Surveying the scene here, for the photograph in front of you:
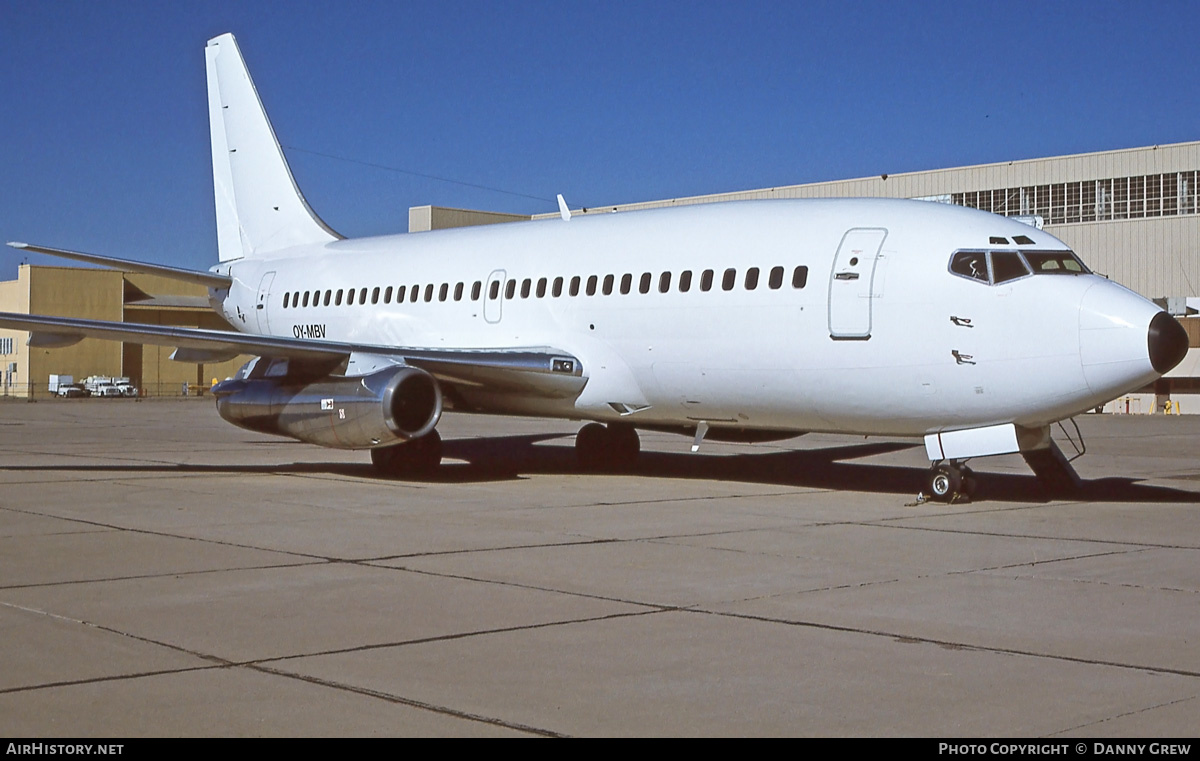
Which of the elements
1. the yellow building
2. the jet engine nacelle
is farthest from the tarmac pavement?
the yellow building

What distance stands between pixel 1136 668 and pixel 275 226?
20932 mm

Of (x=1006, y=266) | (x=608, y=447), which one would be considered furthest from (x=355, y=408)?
(x=1006, y=266)

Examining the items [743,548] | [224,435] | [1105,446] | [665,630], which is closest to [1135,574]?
[743,548]

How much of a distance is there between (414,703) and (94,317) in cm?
6937

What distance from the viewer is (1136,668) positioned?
21.2ft

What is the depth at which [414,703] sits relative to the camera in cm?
577

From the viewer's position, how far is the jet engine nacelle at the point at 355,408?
16391mm

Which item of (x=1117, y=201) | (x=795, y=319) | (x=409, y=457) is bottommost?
(x=409, y=457)

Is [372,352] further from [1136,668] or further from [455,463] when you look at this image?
[1136,668]

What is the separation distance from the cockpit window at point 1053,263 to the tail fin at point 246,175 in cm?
1422

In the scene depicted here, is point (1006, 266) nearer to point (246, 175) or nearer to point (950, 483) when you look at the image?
point (950, 483)

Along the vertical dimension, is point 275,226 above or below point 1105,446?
above

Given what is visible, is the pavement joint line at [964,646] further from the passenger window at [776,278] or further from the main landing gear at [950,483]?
the passenger window at [776,278]

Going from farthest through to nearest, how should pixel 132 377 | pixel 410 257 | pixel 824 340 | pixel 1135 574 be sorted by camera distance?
pixel 132 377 → pixel 410 257 → pixel 824 340 → pixel 1135 574
